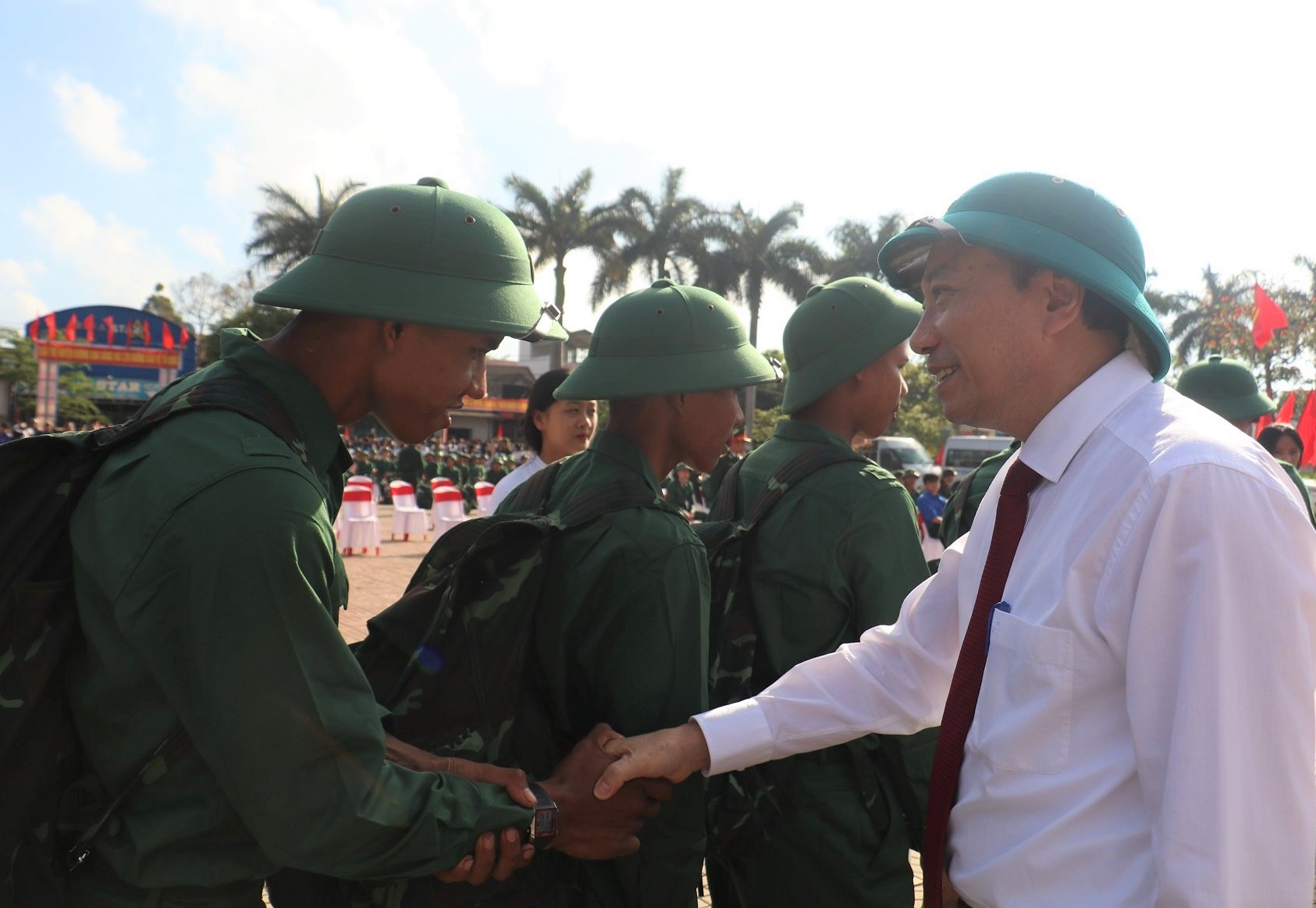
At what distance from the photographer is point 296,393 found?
6.64ft

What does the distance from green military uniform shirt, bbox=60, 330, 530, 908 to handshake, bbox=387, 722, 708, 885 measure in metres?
0.30

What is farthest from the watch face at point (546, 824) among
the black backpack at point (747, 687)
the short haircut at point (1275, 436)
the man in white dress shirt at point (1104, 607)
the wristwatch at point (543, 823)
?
the short haircut at point (1275, 436)

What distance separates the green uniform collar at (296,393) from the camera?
2.00 metres

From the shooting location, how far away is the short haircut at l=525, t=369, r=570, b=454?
5.61 meters

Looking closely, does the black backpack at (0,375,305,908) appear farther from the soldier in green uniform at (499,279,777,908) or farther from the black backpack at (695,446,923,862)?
the black backpack at (695,446,923,862)

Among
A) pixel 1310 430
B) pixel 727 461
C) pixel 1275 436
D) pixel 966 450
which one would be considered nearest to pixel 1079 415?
pixel 1275 436

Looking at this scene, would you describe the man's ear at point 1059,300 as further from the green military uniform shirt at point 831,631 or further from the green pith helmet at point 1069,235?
the green military uniform shirt at point 831,631

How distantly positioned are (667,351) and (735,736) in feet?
3.43

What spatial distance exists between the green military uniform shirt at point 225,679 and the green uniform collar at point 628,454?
1.01 meters

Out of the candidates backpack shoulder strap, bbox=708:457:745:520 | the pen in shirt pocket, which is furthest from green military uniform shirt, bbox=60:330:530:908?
backpack shoulder strap, bbox=708:457:745:520

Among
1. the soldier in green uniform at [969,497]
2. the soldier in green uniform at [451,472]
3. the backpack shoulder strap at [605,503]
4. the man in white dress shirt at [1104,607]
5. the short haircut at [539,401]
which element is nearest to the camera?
the man in white dress shirt at [1104,607]

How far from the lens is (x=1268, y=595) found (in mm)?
1408

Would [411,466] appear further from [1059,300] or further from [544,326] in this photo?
[1059,300]

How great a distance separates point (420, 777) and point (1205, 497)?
139 cm
